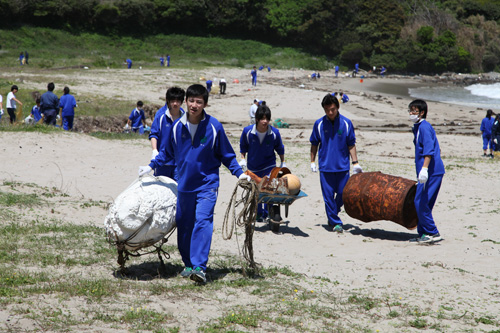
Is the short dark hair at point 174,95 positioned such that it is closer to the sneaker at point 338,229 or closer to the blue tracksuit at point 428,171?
the sneaker at point 338,229

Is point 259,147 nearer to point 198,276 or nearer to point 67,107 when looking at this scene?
point 198,276

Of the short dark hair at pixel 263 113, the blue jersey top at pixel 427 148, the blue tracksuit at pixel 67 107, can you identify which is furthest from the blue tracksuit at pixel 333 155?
the blue tracksuit at pixel 67 107

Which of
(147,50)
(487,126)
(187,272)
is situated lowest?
(187,272)

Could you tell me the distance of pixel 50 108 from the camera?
17.4 meters

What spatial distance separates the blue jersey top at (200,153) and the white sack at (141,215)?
0.93ft

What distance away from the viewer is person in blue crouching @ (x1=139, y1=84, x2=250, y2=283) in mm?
5766

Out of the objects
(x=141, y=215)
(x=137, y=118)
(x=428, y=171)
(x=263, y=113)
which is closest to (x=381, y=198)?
(x=428, y=171)

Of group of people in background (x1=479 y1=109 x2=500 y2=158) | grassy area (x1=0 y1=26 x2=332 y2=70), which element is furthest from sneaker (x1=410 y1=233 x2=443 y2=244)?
grassy area (x1=0 y1=26 x2=332 y2=70)

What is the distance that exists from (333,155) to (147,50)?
62.1 m

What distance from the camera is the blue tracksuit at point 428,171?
799 cm

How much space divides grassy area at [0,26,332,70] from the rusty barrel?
40.8 metres

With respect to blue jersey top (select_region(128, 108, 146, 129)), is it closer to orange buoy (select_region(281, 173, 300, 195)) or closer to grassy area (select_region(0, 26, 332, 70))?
orange buoy (select_region(281, 173, 300, 195))

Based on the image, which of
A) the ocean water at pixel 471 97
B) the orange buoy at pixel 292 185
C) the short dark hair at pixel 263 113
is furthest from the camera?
the ocean water at pixel 471 97

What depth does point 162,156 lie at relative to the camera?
6.25m
